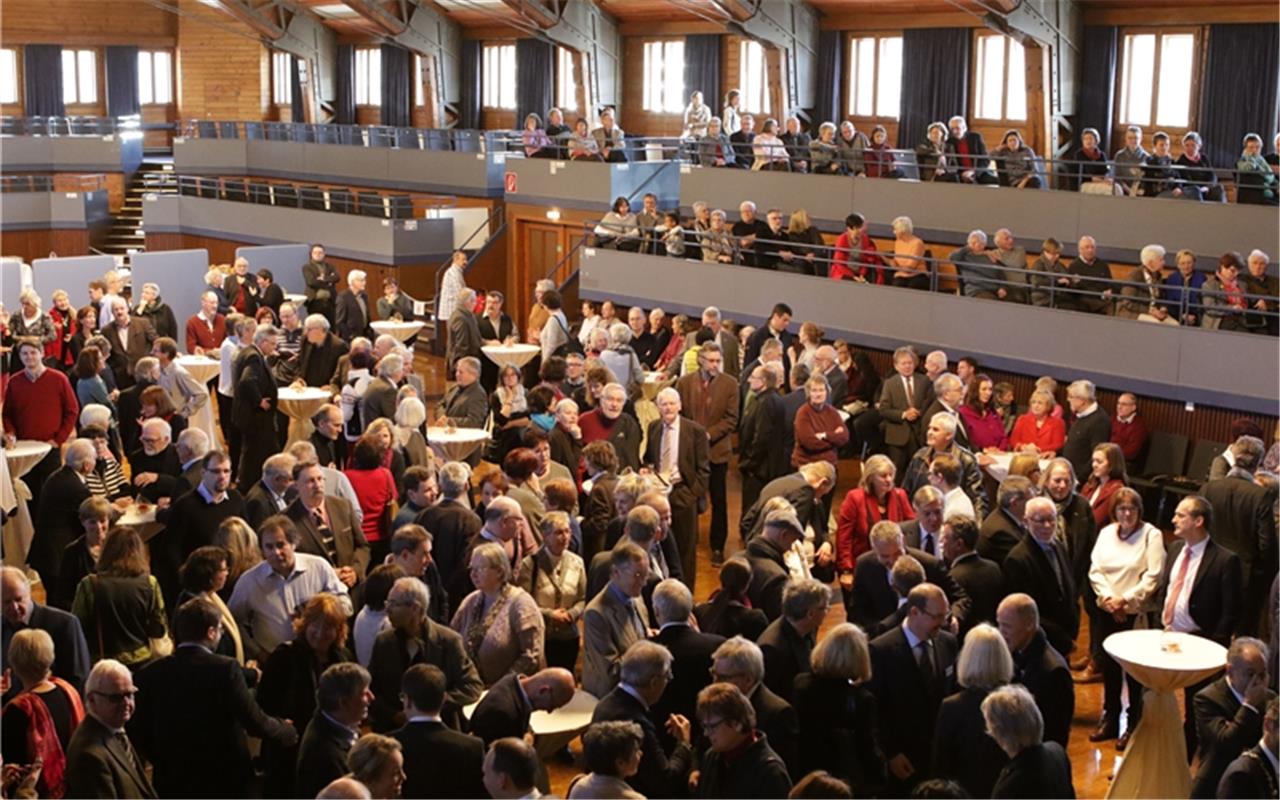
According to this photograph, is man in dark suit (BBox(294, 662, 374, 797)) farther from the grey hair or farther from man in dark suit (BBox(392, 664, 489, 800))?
the grey hair

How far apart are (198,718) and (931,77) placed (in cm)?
1770

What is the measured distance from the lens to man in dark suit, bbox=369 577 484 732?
573 centimetres

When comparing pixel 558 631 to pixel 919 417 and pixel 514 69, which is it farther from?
Answer: pixel 514 69

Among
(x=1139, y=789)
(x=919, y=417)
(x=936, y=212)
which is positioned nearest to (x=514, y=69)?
(x=936, y=212)

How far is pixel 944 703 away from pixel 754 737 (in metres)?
0.92

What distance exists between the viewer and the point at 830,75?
73.4 feet

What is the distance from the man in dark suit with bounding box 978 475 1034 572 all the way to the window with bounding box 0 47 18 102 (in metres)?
29.2

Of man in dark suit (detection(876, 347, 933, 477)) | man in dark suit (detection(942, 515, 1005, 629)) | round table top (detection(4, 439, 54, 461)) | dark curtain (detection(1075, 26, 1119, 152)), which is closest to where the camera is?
man in dark suit (detection(942, 515, 1005, 629))

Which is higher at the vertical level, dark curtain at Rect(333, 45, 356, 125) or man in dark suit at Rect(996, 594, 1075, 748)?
dark curtain at Rect(333, 45, 356, 125)

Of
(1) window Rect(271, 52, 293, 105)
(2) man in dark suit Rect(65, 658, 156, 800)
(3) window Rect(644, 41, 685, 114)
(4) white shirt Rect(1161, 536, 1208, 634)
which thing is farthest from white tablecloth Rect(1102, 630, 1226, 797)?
(1) window Rect(271, 52, 293, 105)

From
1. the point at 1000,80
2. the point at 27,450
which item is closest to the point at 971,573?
the point at 27,450

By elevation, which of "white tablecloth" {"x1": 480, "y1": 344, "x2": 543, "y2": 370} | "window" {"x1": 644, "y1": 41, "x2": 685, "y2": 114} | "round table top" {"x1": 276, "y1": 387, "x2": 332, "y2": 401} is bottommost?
"round table top" {"x1": 276, "y1": 387, "x2": 332, "y2": 401}

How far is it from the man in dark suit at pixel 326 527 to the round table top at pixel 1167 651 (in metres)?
3.50

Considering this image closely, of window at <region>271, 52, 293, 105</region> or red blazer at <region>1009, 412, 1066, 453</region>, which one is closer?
red blazer at <region>1009, 412, 1066, 453</region>
